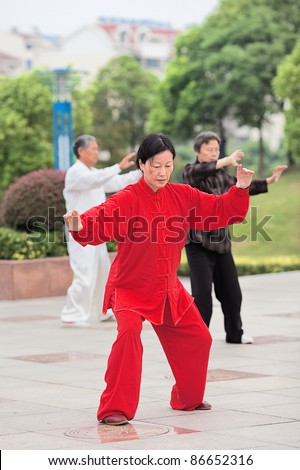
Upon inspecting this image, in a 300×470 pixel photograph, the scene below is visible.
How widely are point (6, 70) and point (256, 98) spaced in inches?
2539

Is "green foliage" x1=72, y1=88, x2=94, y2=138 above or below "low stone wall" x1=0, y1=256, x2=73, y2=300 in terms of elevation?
above

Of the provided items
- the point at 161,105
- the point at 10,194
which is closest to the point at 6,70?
the point at 161,105

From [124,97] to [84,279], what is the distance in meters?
67.4

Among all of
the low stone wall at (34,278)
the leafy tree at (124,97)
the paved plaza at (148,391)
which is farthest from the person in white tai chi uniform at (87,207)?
the leafy tree at (124,97)

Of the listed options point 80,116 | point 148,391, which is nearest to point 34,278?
point 148,391

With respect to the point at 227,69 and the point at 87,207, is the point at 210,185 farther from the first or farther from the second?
the point at 227,69

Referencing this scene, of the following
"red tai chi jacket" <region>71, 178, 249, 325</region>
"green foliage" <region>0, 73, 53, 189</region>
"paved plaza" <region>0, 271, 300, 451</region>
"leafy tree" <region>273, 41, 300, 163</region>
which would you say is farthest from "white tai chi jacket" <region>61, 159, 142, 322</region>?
"green foliage" <region>0, 73, 53, 189</region>

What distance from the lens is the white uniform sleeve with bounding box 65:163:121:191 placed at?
39.5ft

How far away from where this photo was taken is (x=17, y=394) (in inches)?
315

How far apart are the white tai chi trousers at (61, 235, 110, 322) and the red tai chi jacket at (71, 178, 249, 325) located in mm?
5580

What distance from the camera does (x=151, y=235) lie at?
693cm

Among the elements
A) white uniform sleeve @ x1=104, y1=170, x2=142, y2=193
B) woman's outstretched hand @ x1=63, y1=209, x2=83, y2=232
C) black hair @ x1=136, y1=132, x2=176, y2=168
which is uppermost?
black hair @ x1=136, y1=132, x2=176, y2=168

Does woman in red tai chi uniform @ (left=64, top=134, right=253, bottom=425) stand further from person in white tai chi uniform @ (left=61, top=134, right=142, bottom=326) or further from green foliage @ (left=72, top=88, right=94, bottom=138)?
green foliage @ (left=72, top=88, right=94, bottom=138)

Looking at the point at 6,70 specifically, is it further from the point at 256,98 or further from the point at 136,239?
the point at 136,239
